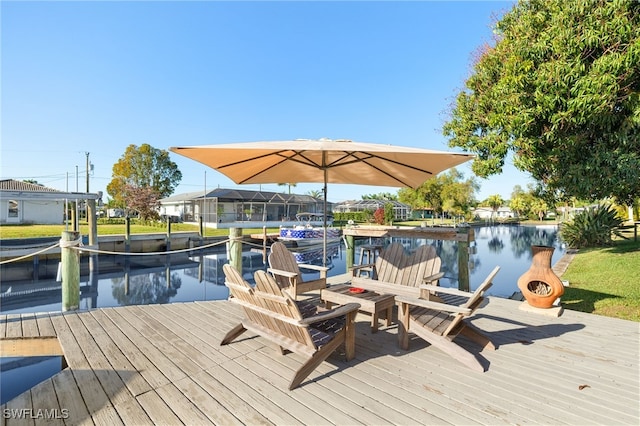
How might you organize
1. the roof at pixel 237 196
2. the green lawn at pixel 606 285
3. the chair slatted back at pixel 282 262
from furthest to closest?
the roof at pixel 237 196 → the green lawn at pixel 606 285 → the chair slatted back at pixel 282 262

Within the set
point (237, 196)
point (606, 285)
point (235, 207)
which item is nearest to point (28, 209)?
point (237, 196)

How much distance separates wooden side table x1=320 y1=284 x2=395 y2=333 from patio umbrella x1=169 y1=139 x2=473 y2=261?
149 cm

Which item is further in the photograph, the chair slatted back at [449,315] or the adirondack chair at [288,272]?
the adirondack chair at [288,272]

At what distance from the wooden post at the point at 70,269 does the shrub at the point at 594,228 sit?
17.5 metres

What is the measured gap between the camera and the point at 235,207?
32.7m

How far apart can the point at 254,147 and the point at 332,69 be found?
45.7 ft

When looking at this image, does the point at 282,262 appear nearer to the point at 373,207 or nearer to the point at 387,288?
the point at 387,288

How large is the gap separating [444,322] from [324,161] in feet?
8.87

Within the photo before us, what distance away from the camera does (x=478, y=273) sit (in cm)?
1204

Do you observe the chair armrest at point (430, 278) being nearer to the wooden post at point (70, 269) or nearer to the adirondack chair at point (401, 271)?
the adirondack chair at point (401, 271)

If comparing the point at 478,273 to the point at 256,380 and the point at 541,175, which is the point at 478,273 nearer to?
the point at 541,175

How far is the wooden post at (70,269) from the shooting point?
4.11 meters

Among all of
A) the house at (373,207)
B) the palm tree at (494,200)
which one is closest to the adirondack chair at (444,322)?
the house at (373,207)

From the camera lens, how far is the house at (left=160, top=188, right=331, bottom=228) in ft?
100
